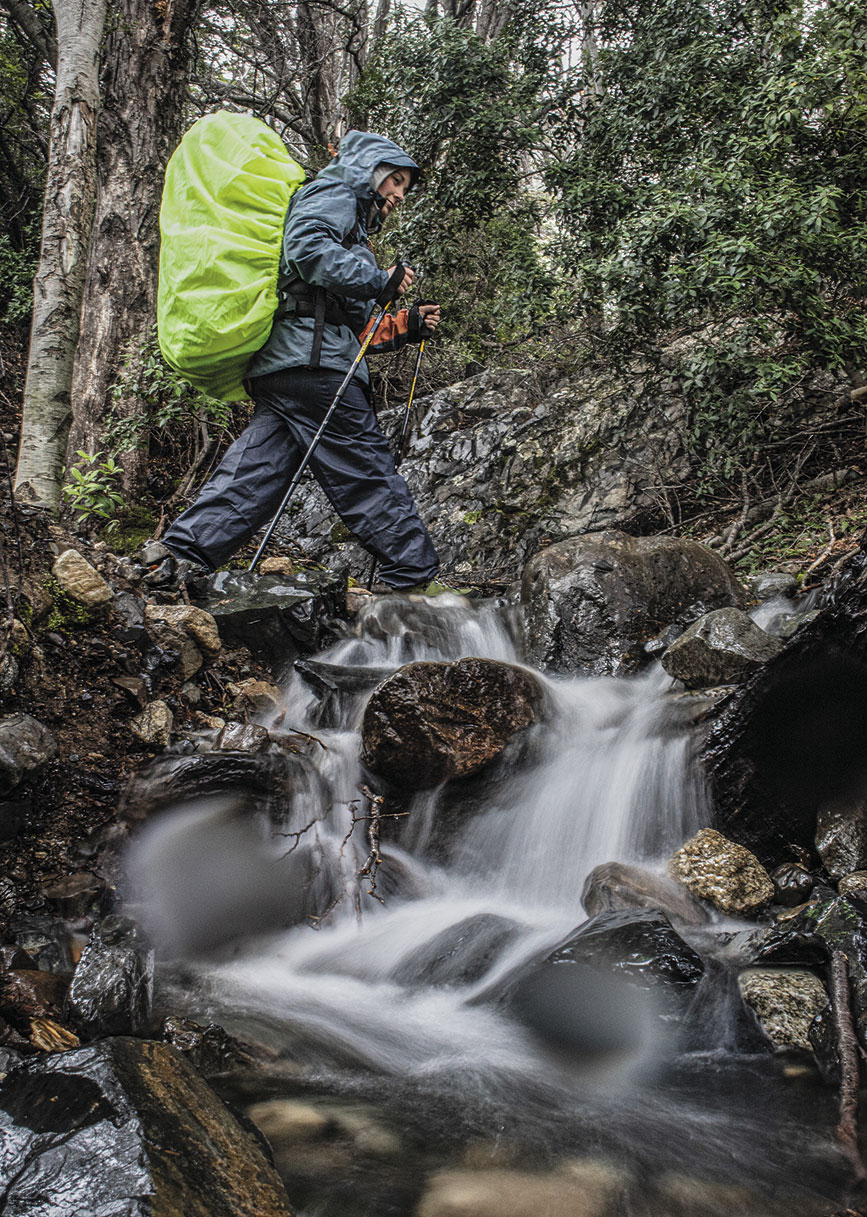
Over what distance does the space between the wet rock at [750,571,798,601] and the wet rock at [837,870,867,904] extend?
2803 millimetres

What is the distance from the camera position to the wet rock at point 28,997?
216 centimetres

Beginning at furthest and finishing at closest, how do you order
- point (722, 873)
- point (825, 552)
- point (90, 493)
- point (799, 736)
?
point (90, 493) → point (825, 552) → point (799, 736) → point (722, 873)

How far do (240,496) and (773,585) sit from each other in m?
3.88

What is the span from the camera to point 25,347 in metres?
11.5

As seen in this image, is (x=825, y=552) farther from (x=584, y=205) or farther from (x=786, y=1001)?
(x=584, y=205)

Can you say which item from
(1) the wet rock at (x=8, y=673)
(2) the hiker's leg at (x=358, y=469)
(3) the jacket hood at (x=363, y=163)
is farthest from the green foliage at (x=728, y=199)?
(1) the wet rock at (x=8, y=673)

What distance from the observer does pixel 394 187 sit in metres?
4.83

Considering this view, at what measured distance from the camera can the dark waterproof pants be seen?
4707 millimetres

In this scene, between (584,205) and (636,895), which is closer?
(636,895)

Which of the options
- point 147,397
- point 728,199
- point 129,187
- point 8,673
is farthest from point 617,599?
point 129,187

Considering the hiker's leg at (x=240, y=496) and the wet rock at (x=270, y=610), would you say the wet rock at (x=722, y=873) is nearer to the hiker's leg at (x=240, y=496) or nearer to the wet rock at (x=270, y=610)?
the wet rock at (x=270, y=610)

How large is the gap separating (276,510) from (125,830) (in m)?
2.46

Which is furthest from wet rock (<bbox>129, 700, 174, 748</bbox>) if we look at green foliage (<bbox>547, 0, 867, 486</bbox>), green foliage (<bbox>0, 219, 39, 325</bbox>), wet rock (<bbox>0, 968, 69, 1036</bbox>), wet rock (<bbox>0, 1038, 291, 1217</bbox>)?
green foliage (<bbox>0, 219, 39, 325</bbox>)

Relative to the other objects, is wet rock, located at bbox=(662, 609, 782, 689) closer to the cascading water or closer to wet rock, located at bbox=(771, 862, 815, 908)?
the cascading water
